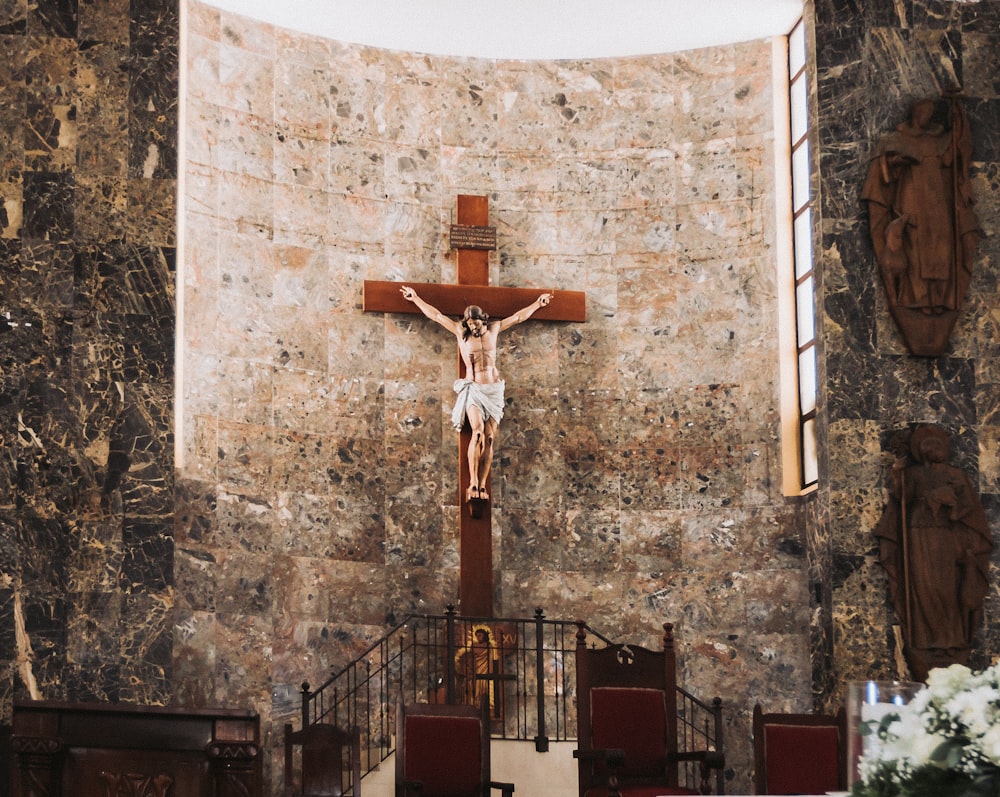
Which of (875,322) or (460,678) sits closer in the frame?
(875,322)

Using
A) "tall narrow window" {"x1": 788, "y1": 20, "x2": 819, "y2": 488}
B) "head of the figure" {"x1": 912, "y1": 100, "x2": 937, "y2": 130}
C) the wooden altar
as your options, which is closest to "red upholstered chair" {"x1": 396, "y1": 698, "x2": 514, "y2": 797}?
the wooden altar

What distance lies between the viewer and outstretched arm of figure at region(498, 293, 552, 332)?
1114 cm

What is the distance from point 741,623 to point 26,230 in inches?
224

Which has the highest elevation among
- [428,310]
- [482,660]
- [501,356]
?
[428,310]

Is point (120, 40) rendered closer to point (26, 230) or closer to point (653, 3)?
point (26, 230)

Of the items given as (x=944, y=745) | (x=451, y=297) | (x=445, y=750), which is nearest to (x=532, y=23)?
(x=451, y=297)

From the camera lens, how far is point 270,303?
36.3ft

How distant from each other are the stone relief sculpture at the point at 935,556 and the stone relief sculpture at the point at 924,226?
2.87 feet

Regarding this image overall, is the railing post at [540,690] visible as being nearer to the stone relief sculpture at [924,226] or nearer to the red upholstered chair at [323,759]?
the red upholstered chair at [323,759]

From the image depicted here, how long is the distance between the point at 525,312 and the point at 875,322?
2543 millimetres

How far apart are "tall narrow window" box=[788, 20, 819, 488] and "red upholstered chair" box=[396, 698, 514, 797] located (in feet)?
13.9

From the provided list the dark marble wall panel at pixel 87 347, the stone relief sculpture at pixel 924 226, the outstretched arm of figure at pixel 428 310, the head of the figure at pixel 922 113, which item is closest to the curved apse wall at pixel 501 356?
the outstretched arm of figure at pixel 428 310

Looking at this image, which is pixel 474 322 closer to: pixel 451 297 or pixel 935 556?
pixel 451 297

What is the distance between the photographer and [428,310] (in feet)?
36.4
